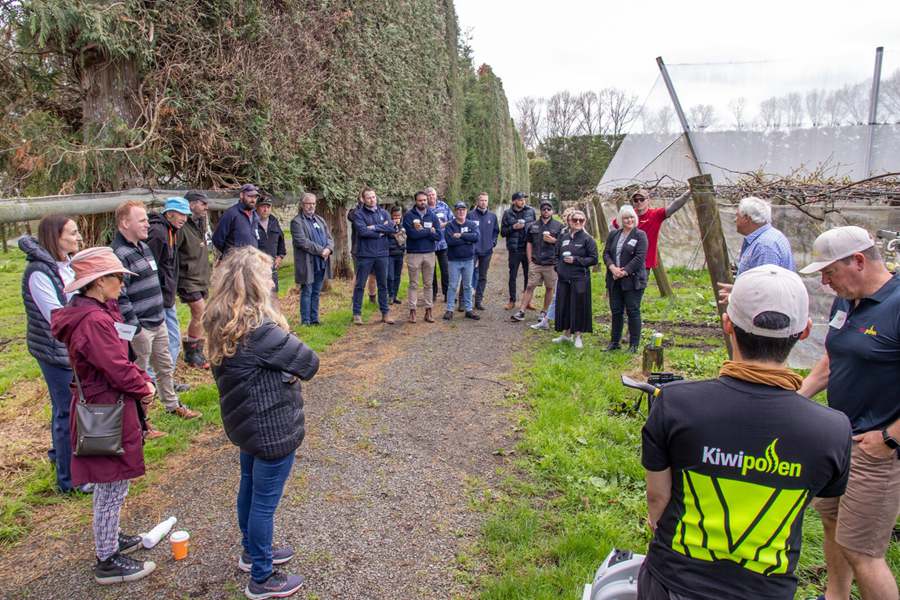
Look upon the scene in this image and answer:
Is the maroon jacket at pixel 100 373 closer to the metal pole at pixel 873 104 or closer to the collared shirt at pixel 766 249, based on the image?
the collared shirt at pixel 766 249

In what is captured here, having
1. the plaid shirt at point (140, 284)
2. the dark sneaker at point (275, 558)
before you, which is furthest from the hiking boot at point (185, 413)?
the dark sneaker at point (275, 558)

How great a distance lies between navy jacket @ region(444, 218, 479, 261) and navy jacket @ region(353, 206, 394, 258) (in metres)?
0.98

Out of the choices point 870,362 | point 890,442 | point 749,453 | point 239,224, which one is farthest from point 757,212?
point 239,224

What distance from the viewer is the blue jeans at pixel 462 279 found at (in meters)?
9.29

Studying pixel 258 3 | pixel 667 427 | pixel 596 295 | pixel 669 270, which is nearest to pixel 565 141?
pixel 669 270

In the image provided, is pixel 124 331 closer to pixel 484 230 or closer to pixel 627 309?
pixel 627 309

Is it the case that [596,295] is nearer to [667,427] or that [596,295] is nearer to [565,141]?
[667,427]

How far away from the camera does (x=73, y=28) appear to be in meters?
5.44

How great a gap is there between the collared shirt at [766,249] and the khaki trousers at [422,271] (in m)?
5.26

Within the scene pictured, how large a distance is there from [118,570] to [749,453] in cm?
327

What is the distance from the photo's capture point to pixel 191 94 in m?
6.62

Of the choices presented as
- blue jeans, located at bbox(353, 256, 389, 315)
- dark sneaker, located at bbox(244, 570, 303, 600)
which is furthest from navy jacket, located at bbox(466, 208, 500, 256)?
dark sneaker, located at bbox(244, 570, 303, 600)

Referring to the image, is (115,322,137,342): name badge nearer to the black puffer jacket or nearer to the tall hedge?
the black puffer jacket

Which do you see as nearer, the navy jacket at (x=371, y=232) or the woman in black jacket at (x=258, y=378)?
the woman in black jacket at (x=258, y=378)
